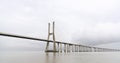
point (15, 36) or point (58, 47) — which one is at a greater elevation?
point (15, 36)

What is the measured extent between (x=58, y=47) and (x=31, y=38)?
9861mm

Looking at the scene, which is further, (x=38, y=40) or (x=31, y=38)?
(x=38, y=40)

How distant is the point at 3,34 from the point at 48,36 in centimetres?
1586

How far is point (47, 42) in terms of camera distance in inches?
1711

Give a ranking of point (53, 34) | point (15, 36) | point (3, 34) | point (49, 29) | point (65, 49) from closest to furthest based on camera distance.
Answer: point (3, 34) → point (15, 36) → point (53, 34) → point (49, 29) → point (65, 49)

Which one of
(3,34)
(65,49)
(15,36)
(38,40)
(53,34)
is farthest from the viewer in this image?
(65,49)

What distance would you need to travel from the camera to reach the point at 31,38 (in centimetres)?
3734

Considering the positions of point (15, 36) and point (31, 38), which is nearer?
point (15, 36)

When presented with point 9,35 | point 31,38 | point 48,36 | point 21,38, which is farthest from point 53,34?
point 9,35

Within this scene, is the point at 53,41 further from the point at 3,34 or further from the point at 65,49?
the point at 3,34

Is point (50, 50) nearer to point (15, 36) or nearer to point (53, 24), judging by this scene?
point (53, 24)

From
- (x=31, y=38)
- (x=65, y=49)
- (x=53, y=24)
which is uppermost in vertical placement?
(x=53, y=24)

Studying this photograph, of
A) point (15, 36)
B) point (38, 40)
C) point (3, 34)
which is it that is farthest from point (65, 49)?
point (3, 34)

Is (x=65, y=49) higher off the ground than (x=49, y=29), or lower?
lower
